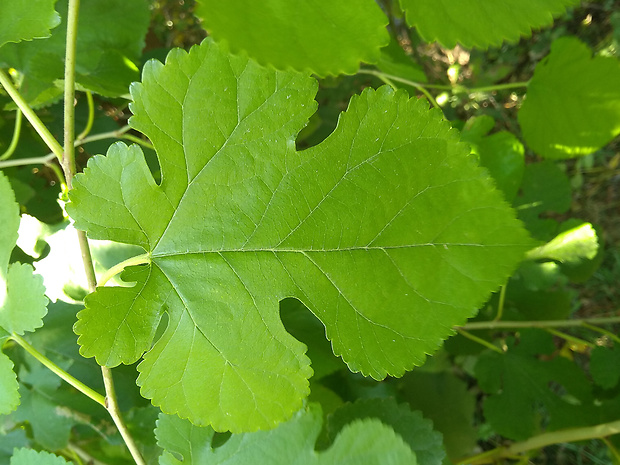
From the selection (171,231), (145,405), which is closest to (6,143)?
(145,405)

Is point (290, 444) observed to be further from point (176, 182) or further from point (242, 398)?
point (176, 182)

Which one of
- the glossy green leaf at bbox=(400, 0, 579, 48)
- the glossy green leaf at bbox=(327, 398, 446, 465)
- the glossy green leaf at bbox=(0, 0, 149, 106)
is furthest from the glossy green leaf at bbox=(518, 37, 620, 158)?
the glossy green leaf at bbox=(0, 0, 149, 106)

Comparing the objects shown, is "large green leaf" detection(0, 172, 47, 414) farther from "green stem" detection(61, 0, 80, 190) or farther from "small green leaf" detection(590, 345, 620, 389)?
"small green leaf" detection(590, 345, 620, 389)

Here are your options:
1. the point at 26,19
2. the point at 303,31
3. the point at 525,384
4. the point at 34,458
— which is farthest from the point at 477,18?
the point at 525,384

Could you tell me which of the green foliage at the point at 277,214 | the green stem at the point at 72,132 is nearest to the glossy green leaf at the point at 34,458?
the green foliage at the point at 277,214

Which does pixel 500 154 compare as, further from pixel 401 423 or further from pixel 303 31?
pixel 303 31

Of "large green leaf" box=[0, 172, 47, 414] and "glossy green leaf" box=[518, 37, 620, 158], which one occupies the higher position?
"large green leaf" box=[0, 172, 47, 414]

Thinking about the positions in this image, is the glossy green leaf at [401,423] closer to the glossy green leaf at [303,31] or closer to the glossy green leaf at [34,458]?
the glossy green leaf at [34,458]
